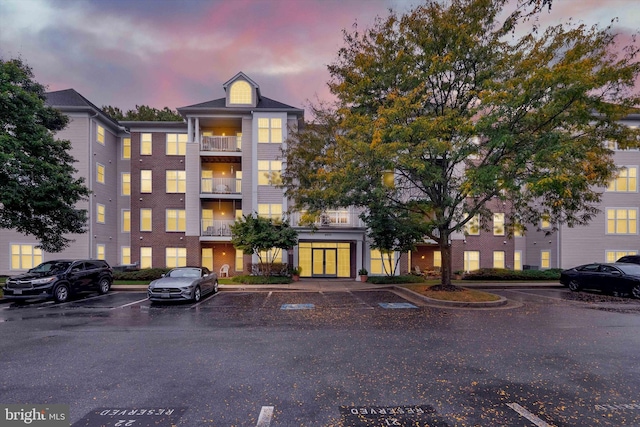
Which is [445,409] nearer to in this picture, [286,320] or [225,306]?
[286,320]

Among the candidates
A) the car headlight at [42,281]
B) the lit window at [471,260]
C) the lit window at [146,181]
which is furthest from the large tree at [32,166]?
the lit window at [471,260]

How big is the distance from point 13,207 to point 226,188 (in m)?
11.6

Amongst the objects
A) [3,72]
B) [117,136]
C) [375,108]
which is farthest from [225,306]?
[117,136]

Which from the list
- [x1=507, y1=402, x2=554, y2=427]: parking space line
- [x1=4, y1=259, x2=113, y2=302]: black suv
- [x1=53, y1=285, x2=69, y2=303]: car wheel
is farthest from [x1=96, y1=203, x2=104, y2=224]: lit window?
[x1=507, y1=402, x2=554, y2=427]: parking space line

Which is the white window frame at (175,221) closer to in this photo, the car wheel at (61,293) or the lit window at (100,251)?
the lit window at (100,251)

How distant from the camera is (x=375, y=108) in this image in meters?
14.9

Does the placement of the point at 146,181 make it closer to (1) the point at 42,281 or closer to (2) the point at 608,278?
(1) the point at 42,281

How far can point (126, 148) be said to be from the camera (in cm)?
2627

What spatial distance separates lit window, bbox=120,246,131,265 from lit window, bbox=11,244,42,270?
4961 millimetres

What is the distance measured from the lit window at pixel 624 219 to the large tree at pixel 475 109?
48.2ft

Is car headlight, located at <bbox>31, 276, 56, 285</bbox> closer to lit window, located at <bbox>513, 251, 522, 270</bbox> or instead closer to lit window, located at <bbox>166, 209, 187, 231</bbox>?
lit window, located at <bbox>166, 209, 187, 231</bbox>

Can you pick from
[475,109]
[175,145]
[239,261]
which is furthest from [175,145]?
[475,109]

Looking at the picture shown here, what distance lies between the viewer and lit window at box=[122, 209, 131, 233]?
25781 millimetres

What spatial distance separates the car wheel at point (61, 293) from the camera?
13219mm
